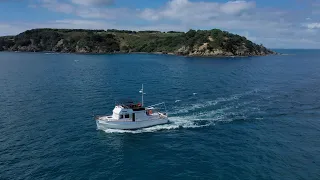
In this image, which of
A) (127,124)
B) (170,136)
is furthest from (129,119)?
(170,136)

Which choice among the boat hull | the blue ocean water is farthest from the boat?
the blue ocean water

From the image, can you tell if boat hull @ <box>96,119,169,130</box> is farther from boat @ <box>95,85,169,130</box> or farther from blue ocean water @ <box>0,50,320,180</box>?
blue ocean water @ <box>0,50,320,180</box>

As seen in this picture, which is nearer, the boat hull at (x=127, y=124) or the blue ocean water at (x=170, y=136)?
the blue ocean water at (x=170, y=136)

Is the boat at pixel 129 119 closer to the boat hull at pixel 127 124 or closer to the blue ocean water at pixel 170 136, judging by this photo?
the boat hull at pixel 127 124

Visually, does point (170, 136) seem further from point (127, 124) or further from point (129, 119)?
point (129, 119)

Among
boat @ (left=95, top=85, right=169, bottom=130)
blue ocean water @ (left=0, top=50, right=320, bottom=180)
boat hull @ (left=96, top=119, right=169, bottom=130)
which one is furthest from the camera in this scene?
boat @ (left=95, top=85, right=169, bottom=130)

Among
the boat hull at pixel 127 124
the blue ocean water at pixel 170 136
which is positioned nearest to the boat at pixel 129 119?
the boat hull at pixel 127 124

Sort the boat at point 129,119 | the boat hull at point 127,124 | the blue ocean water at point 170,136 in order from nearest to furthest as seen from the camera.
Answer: the blue ocean water at point 170,136
the boat hull at point 127,124
the boat at point 129,119

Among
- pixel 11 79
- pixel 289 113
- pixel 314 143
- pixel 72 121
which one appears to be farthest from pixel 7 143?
pixel 11 79

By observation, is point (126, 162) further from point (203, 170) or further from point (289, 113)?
point (289, 113)

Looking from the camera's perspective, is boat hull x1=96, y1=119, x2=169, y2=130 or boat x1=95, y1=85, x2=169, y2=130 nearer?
boat hull x1=96, y1=119, x2=169, y2=130
